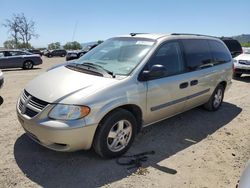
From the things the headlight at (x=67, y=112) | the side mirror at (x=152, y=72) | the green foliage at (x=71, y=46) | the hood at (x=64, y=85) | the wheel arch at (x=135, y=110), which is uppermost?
the side mirror at (x=152, y=72)

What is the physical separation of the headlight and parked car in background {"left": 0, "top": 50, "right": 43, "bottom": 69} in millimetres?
14696

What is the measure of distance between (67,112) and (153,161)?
1439mm

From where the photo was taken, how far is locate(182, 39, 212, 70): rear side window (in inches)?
200

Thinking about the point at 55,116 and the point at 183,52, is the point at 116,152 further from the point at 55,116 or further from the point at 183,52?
the point at 183,52

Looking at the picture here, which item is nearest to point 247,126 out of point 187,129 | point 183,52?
point 187,129

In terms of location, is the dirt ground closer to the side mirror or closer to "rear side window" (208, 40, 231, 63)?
the side mirror

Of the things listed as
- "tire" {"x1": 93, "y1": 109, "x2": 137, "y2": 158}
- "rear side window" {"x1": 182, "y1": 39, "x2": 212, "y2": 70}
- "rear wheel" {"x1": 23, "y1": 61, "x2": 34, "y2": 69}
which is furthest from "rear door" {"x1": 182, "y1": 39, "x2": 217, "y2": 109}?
"rear wheel" {"x1": 23, "y1": 61, "x2": 34, "y2": 69}

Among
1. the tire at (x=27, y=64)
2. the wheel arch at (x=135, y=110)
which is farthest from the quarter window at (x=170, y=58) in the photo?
the tire at (x=27, y=64)

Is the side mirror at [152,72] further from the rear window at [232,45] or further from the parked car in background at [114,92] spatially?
the rear window at [232,45]

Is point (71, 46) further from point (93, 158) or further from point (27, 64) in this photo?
point (93, 158)

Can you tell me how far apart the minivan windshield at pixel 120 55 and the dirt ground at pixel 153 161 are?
4.17 feet

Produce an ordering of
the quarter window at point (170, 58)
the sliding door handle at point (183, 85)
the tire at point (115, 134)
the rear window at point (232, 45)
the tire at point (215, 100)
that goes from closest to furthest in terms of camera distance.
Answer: the tire at point (115, 134) → the quarter window at point (170, 58) → the sliding door handle at point (183, 85) → the tire at point (215, 100) → the rear window at point (232, 45)

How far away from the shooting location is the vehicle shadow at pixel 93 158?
3.42m

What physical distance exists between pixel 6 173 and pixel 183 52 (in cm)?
342
